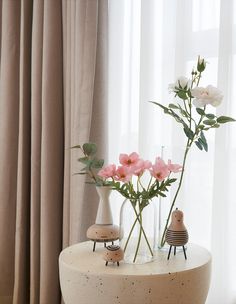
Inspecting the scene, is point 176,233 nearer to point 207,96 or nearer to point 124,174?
point 124,174

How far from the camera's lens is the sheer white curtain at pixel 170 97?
1.42 m

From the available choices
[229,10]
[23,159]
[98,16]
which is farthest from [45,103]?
[229,10]

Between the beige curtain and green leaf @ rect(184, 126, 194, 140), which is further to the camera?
the beige curtain

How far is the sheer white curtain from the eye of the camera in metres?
1.42

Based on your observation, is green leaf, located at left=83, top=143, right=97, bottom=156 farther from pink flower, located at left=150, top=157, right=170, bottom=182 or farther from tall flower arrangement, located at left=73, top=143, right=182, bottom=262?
pink flower, located at left=150, top=157, right=170, bottom=182

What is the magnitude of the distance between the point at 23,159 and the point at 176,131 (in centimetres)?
84

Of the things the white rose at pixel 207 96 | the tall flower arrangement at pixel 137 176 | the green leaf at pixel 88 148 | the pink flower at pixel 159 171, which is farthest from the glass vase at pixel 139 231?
the white rose at pixel 207 96

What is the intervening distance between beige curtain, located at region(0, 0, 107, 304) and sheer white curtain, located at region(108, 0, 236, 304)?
10cm

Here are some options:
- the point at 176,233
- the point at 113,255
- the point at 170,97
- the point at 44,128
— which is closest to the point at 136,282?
the point at 113,255

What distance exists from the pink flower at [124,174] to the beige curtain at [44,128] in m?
0.57

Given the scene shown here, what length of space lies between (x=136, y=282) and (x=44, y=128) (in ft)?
3.23

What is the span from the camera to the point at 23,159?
1950 mm

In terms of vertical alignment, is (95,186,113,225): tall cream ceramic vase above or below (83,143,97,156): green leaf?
below

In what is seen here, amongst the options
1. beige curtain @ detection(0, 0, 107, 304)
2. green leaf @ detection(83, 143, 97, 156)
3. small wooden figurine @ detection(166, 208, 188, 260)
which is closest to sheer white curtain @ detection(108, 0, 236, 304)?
beige curtain @ detection(0, 0, 107, 304)
